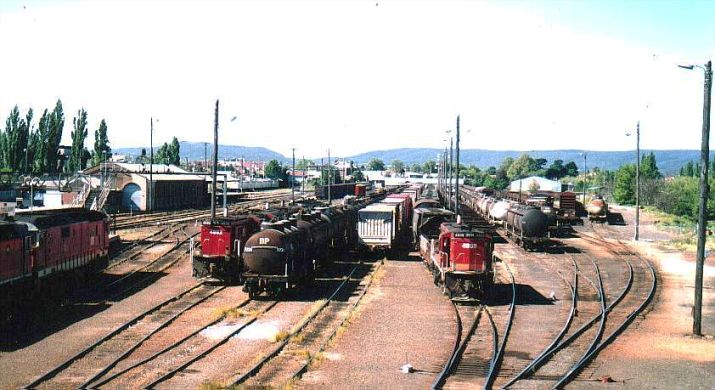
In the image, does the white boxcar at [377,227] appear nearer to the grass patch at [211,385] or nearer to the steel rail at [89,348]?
the steel rail at [89,348]

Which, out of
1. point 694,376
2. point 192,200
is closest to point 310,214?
point 694,376

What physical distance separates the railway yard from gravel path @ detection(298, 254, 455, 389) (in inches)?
3.1

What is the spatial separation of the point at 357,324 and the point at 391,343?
2.85 meters

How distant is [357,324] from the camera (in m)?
24.3

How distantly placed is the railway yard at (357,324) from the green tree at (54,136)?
59.9 m

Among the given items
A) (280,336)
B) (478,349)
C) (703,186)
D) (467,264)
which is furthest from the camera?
(467,264)

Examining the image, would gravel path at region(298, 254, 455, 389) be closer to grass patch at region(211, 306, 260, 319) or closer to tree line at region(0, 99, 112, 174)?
grass patch at region(211, 306, 260, 319)

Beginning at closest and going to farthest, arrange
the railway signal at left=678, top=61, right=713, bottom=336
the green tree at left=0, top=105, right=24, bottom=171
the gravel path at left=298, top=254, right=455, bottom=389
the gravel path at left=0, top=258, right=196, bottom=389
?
the gravel path at left=298, top=254, right=455, bottom=389, the gravel path at left=0, top=258, right=196, bottom=389, the railway signal at left=678, top=61, right=713, bottom=336, the green tree at left=0, top=105, right=24, bottom=171

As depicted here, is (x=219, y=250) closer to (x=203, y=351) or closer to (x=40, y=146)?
(x=203, y=351)

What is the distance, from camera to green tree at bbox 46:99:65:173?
9581 cm

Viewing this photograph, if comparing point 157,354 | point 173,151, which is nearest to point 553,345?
point 157,354

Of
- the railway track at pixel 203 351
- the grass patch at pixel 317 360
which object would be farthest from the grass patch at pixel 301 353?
the grass patch at pixel 317 360

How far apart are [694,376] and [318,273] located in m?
21.6

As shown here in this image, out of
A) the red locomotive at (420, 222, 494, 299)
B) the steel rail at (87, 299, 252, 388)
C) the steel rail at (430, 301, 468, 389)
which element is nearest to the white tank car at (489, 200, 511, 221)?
the red locomotive at (420, 222, 494, 299)
